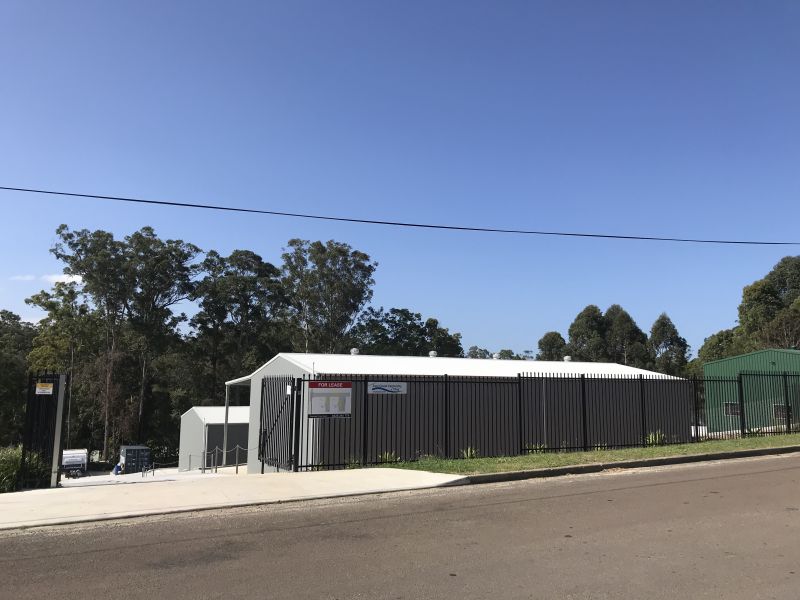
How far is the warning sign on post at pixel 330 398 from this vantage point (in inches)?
597

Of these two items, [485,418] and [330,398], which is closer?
[330,398]

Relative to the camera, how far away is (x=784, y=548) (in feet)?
→ 21.6

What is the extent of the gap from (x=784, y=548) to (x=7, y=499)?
10927 mm

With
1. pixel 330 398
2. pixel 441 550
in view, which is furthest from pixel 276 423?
pixel 441 550

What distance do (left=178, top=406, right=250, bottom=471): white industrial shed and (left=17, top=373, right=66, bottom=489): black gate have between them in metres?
22.3

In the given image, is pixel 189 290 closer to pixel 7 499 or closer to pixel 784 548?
pixel 7 499

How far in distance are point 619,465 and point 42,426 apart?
12.0m

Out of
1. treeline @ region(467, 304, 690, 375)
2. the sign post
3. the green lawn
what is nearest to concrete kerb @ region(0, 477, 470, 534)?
the green lawn

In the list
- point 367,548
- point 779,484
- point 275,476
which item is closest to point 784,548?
point 367,548

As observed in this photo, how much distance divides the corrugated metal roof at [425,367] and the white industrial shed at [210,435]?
37.7ft

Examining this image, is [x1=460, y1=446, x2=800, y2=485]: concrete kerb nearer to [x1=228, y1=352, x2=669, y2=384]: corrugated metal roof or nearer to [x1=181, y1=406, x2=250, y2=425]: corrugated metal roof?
[x1=228, y1=352, x2=669, y2=384]: corrugated metal roof

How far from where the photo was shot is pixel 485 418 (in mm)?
21438

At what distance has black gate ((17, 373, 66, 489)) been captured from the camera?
11.6 meters

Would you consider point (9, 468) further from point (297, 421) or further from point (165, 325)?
point (165, 325)
